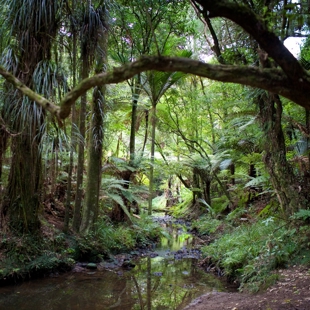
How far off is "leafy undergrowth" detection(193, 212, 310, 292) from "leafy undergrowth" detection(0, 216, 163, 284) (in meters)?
2.19

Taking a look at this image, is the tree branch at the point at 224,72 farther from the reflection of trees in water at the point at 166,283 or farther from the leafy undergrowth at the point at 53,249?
the leafy undergrowth at the point at 53,249

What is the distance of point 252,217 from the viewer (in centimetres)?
828

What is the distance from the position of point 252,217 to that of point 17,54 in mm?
6433

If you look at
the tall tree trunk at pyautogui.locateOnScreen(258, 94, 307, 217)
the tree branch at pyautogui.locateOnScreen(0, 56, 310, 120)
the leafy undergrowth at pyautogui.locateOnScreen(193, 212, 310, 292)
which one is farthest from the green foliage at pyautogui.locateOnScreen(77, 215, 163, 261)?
the tree branch at pyautogui.locateOnScreen(0, 56, 310, 120)

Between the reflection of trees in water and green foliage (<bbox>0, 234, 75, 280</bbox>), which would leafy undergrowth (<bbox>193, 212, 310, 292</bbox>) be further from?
green foliage (<bbox>0, 234, 75, 280</bbox>)

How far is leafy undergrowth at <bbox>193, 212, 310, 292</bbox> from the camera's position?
482cm

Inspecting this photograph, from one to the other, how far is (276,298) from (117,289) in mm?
2619

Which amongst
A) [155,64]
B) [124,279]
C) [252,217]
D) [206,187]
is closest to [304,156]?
[252,217]

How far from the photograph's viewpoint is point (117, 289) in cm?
540

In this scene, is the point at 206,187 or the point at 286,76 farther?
the point at 206,187

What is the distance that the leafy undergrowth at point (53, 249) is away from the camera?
17.6 ft

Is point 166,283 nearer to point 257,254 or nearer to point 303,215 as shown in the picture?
point 257,254

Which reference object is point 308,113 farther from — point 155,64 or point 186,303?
point 155,64

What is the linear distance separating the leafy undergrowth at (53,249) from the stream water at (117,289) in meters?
0.19
